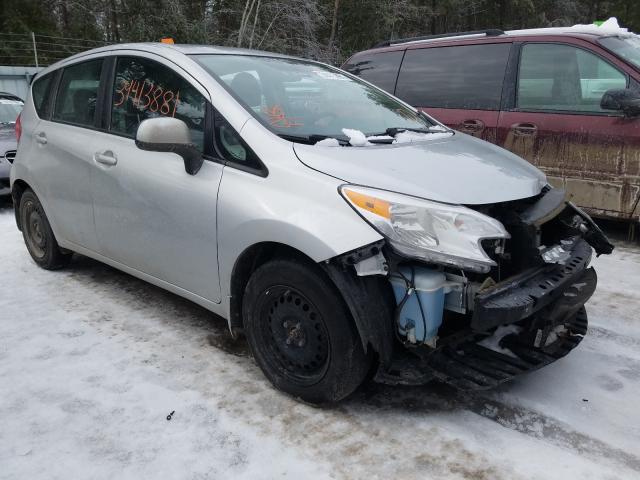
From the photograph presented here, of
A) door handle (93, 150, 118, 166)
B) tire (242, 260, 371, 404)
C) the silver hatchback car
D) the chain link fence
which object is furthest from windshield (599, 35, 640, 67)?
the chain link fence

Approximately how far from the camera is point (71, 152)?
12.8 ft

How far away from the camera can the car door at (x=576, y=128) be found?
4.66m

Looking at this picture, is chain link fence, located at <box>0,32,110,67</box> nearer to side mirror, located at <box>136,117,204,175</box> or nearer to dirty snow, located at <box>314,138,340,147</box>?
side mirror, located at <box>136,117,204,175</box>

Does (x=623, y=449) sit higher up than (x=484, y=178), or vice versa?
(x=484, y=178)

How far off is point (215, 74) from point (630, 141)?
3.37 metres

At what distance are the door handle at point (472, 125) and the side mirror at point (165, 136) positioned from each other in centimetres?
317

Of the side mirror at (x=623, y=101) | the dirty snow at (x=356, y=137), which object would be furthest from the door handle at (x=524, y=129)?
the dirty snow at (x=356, y=137)

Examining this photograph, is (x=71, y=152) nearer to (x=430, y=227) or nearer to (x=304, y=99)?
(x=304, y=99)

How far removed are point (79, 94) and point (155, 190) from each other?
1.38 metres

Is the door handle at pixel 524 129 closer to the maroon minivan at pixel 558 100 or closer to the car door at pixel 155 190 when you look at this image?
the maroon minivan at pixel 558 100

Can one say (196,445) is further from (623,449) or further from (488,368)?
(623,449)

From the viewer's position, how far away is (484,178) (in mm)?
2699

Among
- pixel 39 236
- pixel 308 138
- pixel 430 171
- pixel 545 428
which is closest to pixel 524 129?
pixel 430 171

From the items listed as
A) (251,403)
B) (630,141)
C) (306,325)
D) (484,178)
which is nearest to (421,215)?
(484,178)
